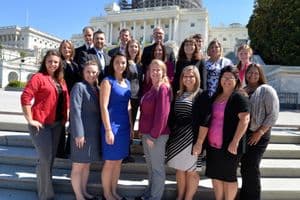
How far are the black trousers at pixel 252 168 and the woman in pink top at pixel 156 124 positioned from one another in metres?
1.08

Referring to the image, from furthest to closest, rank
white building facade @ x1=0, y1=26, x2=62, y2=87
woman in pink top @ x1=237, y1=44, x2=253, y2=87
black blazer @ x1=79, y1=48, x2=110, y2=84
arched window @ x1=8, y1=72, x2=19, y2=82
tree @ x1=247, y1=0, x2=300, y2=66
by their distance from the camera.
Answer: white building facade @ x1=0, y1=26, x2=62, y2=87 → arched window @ x1=8, y1=72, x2=19, y2=82 → tree @ x1=247, y1=0, x2=300, y2=66 → woman in pink top @ x1=237, y1=44, x2=253, y2=87 → black blazer @ x1=79, y1=48, x2=110, y2=84

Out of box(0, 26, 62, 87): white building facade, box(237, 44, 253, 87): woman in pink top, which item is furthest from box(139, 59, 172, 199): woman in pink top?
box(0, 26, 62, 87): white building facade

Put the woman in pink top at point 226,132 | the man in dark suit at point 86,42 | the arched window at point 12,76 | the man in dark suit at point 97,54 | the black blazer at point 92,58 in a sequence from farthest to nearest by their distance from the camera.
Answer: the arched window at point 12,76 → the man in dark suit at point 86,42 → the man in dark suit at point 97,54 → the black blazer at point 92,58 → the woman in pink top at point 226,132

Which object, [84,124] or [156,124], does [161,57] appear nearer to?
[156,124]

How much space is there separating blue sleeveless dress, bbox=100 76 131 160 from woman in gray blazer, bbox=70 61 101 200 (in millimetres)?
134

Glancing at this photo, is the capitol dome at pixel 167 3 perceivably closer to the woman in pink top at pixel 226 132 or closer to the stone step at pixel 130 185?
the stone step at pixel 130 185

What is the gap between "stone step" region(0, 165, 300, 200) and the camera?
4926mm

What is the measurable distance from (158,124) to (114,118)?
0.58 m

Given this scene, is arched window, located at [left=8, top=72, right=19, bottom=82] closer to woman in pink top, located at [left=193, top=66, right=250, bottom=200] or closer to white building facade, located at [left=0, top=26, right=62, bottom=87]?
white building facade, located at [left=0, top=26, right=62, bottom=87]

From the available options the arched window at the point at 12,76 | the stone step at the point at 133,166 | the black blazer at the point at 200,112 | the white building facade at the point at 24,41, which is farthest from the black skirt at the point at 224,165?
the white building facade at the point at 24,41

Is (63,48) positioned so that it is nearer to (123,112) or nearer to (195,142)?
(123,112)

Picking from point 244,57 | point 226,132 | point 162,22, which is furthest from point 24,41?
point 226,132

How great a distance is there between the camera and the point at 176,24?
86.0 meters

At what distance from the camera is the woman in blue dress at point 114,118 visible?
171 inches
